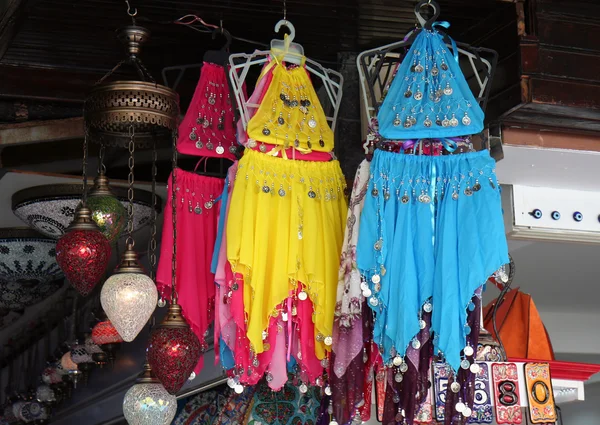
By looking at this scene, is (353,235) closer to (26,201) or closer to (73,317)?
(26,201)

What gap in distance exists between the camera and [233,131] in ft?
11.5

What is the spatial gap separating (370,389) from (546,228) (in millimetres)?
1343

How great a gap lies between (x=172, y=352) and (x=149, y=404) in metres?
0.27

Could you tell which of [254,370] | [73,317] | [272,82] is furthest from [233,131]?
[73,317]

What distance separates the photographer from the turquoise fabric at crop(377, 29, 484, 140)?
2961 mm

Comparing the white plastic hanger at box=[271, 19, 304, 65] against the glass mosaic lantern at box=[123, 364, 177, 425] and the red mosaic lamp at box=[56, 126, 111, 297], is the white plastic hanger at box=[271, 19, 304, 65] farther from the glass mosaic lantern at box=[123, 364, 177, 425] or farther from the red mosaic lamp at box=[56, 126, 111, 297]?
the glass mosaic lantern at box=[123, 364, 177, 425]

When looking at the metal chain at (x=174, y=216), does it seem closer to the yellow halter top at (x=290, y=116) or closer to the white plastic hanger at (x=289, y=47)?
the yellow halter top at (x=290, y=116)

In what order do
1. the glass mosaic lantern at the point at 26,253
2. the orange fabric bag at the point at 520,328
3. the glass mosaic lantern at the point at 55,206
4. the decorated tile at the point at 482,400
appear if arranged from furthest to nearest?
the glass mosaic lantern at the point at 26,253 → the glass mosaic lantern at the point at 55,206 → the orange fabric bag at the point at 520,328 → the decorated tile at the point at 482,400

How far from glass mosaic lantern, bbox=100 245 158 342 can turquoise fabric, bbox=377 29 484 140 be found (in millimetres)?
920

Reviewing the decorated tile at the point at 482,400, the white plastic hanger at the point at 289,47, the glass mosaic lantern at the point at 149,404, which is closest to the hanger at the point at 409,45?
the white plastic hanger at the point at 289,47

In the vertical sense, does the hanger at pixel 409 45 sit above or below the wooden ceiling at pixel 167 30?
below

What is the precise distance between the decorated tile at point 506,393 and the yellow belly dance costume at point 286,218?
68 centimetres

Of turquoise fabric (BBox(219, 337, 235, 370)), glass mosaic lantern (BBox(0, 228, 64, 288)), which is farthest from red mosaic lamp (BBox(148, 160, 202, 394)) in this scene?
glass mosaic lantern (BBox(0, 228, 64, 288))

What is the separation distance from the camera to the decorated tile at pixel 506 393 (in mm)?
3277
